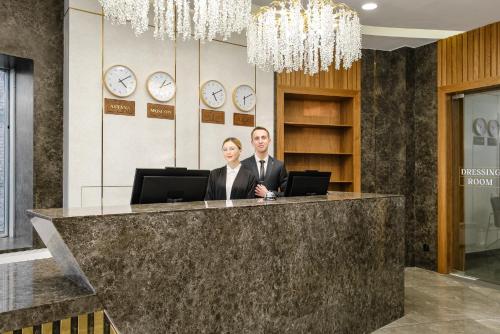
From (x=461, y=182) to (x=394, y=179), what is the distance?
0.89 meters

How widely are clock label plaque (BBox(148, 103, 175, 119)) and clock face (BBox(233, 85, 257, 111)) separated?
0.86m

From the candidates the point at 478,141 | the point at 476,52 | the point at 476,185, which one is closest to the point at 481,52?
the point at 476,52

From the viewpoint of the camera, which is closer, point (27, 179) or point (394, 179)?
point (27, 179)

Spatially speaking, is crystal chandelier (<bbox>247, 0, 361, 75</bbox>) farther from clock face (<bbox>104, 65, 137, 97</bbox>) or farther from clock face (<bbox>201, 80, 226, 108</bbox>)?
clock face (<bbox>104, 65, 137, 97</bbox>)

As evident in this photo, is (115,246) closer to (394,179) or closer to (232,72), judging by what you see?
(232,72)

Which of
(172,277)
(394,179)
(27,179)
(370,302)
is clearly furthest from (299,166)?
(172,277)

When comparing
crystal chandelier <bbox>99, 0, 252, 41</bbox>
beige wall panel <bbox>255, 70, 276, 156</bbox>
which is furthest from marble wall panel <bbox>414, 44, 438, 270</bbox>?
crystal chandelier <bbox>99, 0, 252, 41</bbox>

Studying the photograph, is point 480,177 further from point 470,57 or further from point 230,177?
point 230,177

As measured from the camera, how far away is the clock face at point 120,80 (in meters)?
4.33

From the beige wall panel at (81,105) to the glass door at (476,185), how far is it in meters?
4.64

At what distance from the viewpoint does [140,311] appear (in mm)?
1993

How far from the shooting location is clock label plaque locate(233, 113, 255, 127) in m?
5.19

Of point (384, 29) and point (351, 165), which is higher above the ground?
point (384, 29)

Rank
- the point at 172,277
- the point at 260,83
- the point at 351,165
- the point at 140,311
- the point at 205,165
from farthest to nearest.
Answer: the point at 351,165 < the point at 260,83 < the point at 205,165 < the point at 172,277 < the point at 140,311
